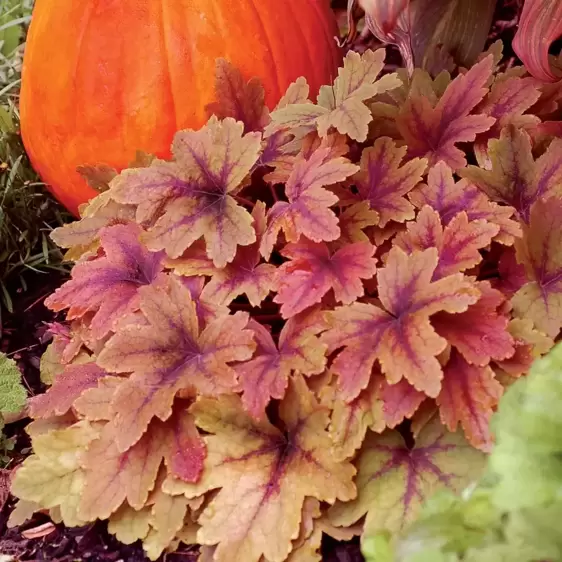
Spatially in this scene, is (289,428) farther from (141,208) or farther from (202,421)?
(141,208)

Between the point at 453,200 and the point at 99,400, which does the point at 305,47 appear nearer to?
the point at 453,200

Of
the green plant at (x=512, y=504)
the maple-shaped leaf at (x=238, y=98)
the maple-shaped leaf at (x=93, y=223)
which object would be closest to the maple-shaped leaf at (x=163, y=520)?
the green plant at (x=512, y=504)

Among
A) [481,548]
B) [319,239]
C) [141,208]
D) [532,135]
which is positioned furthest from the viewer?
[532,135]

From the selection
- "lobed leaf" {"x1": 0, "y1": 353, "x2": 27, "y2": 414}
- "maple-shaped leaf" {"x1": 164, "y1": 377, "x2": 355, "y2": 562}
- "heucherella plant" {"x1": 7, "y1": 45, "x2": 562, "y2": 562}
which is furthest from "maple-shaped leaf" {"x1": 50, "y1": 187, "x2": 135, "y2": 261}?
"maple-shaped leaf" {"x1": 164, "y1": 377, "x2": 355, "y2": 562}

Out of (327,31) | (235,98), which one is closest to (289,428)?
(235,98)

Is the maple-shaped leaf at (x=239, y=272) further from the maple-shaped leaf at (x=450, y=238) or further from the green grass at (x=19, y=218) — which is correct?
the green grass at (x=19, y=218)

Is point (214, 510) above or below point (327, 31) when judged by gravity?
below
